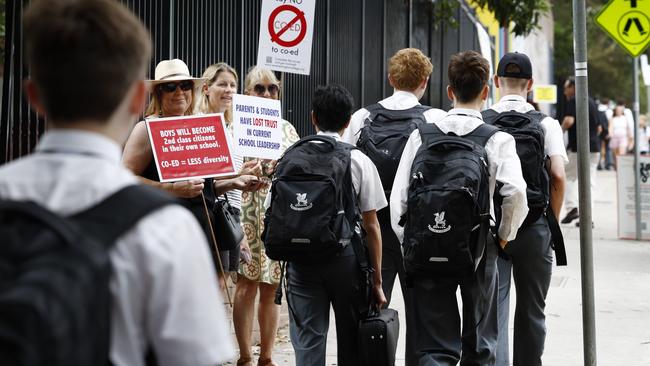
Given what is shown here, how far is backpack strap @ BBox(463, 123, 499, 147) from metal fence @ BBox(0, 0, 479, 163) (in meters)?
2.25

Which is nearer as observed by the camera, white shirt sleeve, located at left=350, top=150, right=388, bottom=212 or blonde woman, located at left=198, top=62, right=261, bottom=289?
white shirt sleeve, located at left=350, top=150, right=388, bottom=212

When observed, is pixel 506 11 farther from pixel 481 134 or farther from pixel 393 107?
pixel 481 134

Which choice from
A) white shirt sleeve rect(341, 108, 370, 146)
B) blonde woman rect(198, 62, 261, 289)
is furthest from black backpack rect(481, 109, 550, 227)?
blonde woman rect(198, 62, 261, 289)

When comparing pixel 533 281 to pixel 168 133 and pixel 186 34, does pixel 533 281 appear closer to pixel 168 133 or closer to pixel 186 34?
pixel 168 133

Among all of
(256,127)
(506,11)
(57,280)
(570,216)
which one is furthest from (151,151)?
(506,11)

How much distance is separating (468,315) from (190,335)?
362cm

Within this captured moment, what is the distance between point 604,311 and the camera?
1016 centimetres

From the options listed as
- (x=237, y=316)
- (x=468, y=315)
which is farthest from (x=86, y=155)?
(x=237, y=316)

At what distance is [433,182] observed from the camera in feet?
17.6

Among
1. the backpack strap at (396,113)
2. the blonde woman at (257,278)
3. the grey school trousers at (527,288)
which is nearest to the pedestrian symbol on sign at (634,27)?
the blonde woman at (257,278)

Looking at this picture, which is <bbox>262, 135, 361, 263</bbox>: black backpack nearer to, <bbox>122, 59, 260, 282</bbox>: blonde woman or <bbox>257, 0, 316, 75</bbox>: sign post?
<bbox>122, 59, 260, 282</bbox>: blonde woman

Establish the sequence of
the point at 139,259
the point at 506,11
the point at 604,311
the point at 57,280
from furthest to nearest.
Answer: the point at 506,11, the point at 604,311, the point at 139,259, the point at 57,280

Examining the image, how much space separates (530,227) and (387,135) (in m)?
0.97

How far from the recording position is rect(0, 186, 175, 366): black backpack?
1.97m
